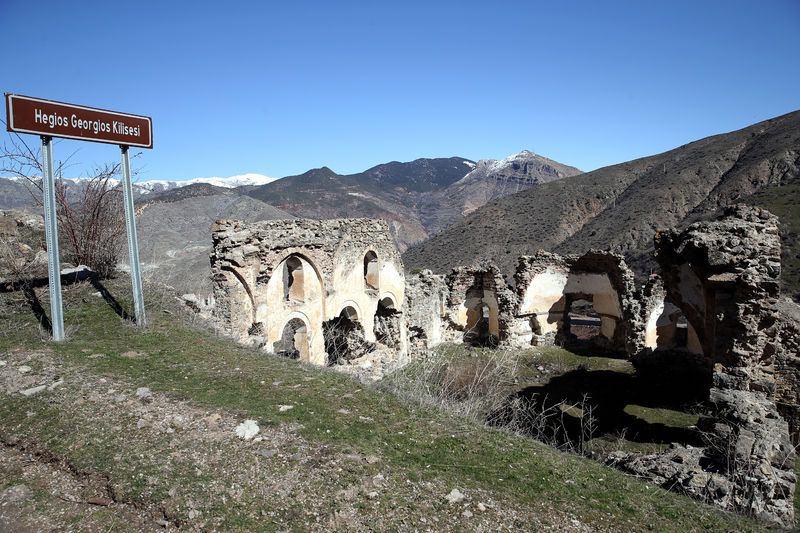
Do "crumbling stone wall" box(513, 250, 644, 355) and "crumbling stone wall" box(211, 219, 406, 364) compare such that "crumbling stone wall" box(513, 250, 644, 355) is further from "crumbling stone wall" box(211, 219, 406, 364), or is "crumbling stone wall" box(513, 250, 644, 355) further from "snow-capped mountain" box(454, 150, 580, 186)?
"snow-capped mountain" box(454, 150, 580, 186)

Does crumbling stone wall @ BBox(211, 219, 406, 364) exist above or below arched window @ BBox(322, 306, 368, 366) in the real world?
above

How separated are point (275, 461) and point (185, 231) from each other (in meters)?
28.2

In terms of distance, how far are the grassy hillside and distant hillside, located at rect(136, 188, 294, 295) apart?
45.2 feet

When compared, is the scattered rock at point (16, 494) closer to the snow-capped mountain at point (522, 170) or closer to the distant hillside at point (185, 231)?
the distant hillside at point (185, 231)

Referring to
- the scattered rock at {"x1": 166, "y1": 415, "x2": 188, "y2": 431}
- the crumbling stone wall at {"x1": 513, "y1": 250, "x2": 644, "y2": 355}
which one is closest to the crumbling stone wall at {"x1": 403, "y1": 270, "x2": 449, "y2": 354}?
the crumbling stone wall at {"x1": 513, "y1": 250, "x2": 644, "y2": 355}

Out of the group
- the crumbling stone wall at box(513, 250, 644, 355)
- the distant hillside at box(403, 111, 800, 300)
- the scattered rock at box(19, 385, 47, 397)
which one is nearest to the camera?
the scattered rock at box(19, 385, 47, 397)

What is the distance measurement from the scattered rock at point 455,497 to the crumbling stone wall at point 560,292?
1477 centimetres

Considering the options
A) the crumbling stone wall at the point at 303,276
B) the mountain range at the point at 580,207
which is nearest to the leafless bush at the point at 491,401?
the crumbling stone wall at the point at 303,276

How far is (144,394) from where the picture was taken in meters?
5.48

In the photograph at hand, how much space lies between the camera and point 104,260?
10.8 metres

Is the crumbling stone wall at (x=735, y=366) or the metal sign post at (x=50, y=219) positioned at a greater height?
the metal sign post at (x=50, y=219)

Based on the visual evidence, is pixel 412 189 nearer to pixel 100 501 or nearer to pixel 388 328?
pixel 388 328

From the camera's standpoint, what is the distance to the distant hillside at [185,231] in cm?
2220

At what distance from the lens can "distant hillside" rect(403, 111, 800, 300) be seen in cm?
3900
